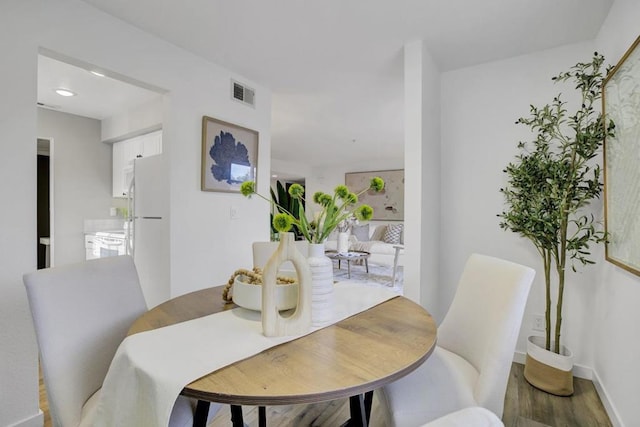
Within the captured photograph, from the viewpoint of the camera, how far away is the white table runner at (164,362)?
28.7 inches

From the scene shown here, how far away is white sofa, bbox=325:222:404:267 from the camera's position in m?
5.66

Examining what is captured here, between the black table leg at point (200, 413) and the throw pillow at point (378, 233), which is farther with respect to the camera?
the throw pillow at point (378, 233)

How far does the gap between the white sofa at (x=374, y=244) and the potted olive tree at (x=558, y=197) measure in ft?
10.6

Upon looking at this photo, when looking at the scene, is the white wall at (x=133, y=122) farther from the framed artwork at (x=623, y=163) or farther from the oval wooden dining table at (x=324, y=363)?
the framed artwork at (x=623, y=163)

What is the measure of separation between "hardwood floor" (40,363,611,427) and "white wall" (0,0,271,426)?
48 cm

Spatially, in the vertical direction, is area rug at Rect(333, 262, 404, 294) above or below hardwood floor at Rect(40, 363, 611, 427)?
above

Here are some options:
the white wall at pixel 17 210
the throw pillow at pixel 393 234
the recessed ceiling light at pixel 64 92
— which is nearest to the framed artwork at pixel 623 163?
the white wall at pixel 17 210

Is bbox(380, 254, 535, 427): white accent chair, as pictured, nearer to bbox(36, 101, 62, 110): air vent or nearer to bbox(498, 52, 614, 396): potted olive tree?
bbox(498, 52, 614, 396): potted olive tree

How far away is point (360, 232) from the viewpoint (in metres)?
6.67

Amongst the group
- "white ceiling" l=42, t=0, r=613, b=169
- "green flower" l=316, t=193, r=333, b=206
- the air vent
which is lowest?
"green flower" l=316, t=193, r=333, b=206

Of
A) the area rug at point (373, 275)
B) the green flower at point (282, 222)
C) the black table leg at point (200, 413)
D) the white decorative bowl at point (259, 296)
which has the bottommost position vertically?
the area rug at point (373, 275)

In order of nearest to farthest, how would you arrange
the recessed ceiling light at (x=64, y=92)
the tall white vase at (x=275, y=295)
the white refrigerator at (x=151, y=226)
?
the tall white vase at (x=275, y=295)
the white refrigerator at (x=151, y=226)
the recessed ceiling light at (x=64, y=92)

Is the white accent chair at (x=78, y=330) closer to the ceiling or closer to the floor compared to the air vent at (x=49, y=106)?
closer to the floor

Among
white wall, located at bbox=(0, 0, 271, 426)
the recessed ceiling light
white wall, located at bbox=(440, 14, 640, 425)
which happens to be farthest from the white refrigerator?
white wall, located at bbox=(440, 14, 640, 425)
